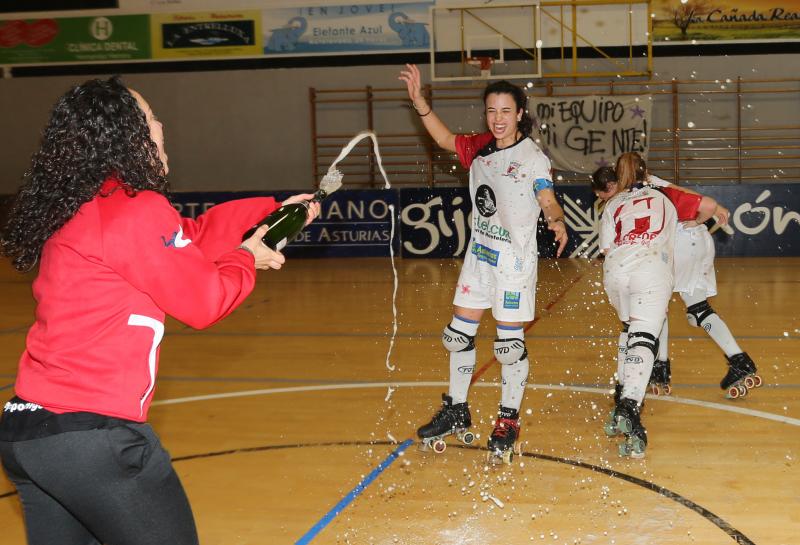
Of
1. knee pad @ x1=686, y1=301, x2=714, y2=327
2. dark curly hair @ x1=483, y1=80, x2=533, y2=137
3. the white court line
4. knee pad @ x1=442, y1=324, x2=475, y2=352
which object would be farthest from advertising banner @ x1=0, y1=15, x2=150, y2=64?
knee pad @ x1=442, y1=324, x2=475, y2=352

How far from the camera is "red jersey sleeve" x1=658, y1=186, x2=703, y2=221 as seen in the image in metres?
5.51

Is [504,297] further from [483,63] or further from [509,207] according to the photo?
[483,63]

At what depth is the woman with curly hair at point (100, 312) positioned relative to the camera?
2.01 metres

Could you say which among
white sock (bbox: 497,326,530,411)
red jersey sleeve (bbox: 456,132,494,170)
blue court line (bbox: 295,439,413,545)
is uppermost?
red jersey sleeve (bbox: 456,132,494,170)

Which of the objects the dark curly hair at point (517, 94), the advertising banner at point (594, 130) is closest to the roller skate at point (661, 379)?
the dark curly hair at point (517, 94)

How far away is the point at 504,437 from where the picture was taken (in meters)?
4.82

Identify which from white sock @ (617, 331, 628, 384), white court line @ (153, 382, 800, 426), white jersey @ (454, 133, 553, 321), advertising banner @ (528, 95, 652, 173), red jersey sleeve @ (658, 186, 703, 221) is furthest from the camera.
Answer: advertising banner @ (528, 95, 652, 173)

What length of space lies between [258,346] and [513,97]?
406cm

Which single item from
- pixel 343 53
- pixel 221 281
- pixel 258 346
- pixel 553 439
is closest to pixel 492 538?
pixel 553 439

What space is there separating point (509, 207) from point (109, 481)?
3.19 m

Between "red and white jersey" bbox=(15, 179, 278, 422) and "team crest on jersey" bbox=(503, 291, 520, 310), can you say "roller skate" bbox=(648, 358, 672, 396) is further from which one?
"red and white jersey" bbox=(15, 179, 278, 422)

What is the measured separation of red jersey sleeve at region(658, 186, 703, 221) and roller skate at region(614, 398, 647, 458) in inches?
51.3

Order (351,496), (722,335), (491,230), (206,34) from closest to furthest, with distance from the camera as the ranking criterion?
1. (351,496)
2. (491,230)
3. (722,335)
4. (206,34)

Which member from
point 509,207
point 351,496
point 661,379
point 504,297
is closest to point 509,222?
point 509,207
